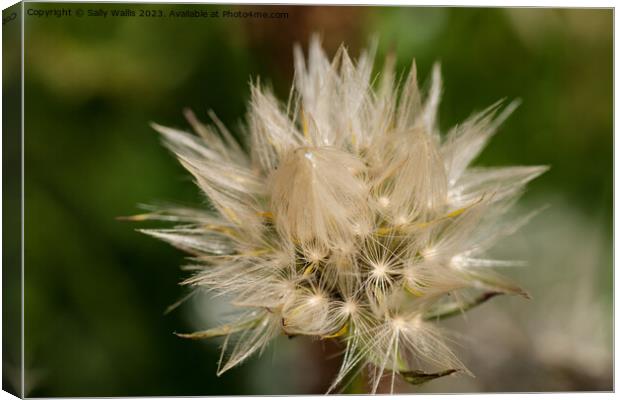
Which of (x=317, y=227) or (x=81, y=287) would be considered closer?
(x=317, y=227)

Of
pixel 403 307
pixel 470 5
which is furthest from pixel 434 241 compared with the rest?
pixel 470 5

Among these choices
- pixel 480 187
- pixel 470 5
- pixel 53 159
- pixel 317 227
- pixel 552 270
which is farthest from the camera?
pixel 552 270

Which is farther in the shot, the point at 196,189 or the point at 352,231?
the point at 196,189

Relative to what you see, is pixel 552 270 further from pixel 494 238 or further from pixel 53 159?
pixel 53 159

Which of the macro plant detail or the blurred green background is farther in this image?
the blurred green background

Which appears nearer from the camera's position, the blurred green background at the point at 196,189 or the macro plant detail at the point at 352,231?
the macro plant detail at the point at 352,231
